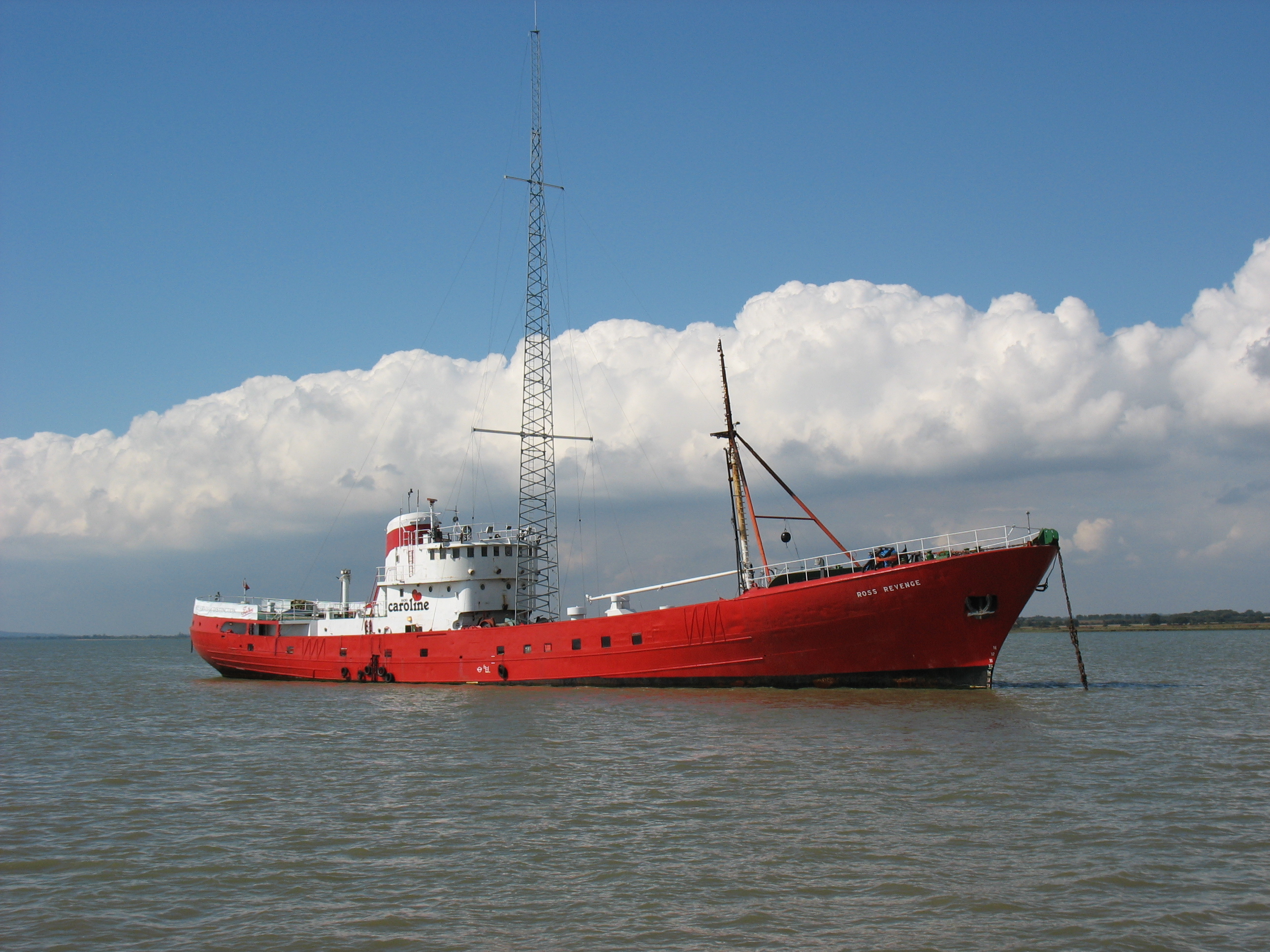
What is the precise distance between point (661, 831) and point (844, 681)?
53.1 feet

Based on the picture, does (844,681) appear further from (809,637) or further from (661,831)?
(661,831)

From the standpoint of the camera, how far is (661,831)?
43.0 ft

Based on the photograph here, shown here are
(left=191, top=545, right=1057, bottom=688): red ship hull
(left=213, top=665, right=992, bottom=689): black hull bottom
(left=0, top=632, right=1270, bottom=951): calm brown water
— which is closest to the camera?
(left=0, top=632, right=1270, bottom=951): calm brown water

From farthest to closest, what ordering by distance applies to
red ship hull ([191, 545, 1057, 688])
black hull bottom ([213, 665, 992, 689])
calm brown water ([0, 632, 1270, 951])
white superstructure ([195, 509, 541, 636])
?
white superstructure ([195, 509, 541, 636])
black hull bottom ([213, 665, 992, 689])
red ship hull ([191, 545, 1057, 688])
calm brown water ([0, 632, 1270, 951])

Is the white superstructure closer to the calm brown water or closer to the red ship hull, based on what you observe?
the red ship hull

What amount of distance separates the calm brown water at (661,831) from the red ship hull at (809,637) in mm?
1888

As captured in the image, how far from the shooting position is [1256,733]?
21.8 m

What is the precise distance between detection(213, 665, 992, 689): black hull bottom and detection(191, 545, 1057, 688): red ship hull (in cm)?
3

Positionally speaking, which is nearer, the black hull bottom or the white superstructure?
the black hull bottom

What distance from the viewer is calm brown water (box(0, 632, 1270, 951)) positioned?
31.5ft

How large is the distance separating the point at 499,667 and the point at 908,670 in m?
15.8

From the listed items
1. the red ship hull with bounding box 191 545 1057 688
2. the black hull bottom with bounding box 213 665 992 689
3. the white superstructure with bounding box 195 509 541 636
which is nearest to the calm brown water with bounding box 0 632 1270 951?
the black hull bottom with bounding box 213 665 992 689

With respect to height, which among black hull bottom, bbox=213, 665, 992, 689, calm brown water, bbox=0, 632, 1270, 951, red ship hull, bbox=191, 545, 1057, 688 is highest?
red ship hull, bbox=191, 545, 1057, 688

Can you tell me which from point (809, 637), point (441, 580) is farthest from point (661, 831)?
point (441, 580)
